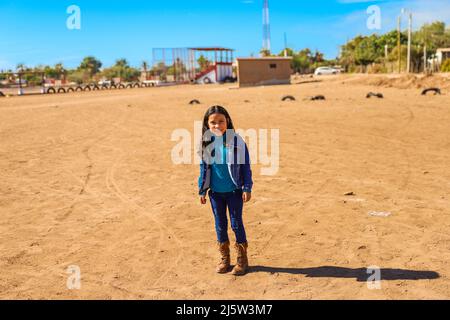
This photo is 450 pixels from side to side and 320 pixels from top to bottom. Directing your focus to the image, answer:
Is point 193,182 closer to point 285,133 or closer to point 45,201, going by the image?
point 45,201

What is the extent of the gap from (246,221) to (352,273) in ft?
6.04

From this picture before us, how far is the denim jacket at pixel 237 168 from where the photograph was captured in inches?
157

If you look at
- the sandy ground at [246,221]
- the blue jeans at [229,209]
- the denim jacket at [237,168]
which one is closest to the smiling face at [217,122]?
the denim jacket at [237,168]

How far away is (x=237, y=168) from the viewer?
13.0 feet

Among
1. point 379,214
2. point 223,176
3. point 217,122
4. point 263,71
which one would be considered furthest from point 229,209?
point 263,71

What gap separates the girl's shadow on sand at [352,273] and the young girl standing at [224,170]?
0.41 metres

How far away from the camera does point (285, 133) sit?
39.7ft

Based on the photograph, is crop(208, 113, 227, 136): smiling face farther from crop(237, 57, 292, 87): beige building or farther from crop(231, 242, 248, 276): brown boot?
crop(237, 57, 292, 87): beige building

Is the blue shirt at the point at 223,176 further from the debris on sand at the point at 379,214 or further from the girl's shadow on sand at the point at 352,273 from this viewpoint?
the debris on sand at the point at 379,214

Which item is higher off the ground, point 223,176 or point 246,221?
point 223,176

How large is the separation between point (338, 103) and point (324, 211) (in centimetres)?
1281

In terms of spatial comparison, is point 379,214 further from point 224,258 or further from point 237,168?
point 237,168

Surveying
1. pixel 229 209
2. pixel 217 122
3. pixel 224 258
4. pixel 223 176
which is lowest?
pixel 224 258
